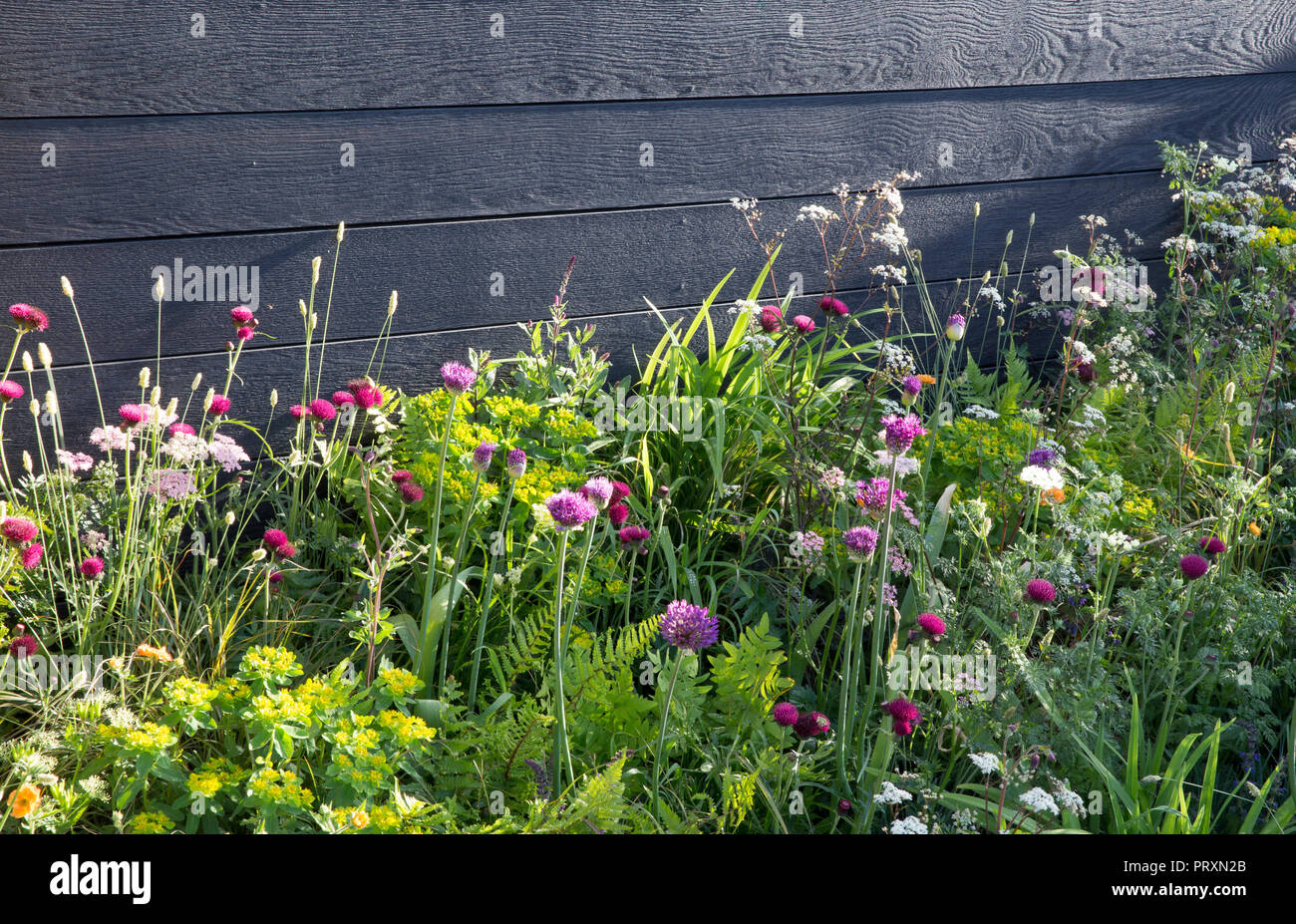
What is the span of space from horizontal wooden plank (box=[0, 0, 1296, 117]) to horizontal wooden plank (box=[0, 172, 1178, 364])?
348 mm

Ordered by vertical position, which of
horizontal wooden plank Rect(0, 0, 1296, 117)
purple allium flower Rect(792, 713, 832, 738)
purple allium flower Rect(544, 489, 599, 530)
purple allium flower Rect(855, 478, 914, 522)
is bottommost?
purple allium flower Rect(792, 713, 832, 738)

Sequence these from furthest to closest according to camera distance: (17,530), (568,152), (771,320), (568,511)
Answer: (568,152), (771,320), (17,530), (568,511)

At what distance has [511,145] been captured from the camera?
2740mm

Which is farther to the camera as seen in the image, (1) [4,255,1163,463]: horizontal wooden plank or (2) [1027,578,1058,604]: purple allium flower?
(1) [4,255,1163,463]: horizontal wooden plank

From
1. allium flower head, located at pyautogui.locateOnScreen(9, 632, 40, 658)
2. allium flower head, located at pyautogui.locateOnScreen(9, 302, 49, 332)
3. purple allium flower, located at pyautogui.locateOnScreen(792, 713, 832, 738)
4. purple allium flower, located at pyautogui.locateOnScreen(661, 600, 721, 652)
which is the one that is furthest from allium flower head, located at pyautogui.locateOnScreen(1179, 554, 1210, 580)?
allium flower head, located at pyautogui.locateOnScreen(9, 302, 49, 332)

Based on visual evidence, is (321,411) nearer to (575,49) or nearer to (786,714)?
(786,714)

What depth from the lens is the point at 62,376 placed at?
2.40 m

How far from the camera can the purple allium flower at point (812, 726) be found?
1798 millimetres

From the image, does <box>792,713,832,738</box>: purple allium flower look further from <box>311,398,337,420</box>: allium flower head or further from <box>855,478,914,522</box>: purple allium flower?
<box>311,398,337,420</box>: allium flower head

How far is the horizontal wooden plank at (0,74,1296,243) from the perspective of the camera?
233cm

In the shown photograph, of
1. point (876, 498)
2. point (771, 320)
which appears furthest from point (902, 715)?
point (771, 320)

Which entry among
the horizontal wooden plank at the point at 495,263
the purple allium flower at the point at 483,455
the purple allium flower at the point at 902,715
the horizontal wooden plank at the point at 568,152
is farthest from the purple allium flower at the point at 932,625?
the horizontal wooden plank at the point at 568,152

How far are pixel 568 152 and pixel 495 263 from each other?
1.28 ft
